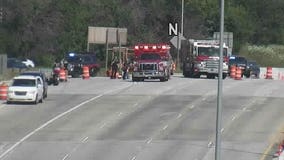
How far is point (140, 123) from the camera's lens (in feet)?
132

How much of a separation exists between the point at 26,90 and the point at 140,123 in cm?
753

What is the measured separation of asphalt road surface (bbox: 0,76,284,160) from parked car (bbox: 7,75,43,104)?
1.43ft

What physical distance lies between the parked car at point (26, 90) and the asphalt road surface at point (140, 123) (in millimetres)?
436

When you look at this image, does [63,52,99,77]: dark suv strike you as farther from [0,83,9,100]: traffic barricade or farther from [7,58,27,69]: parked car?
[0,83,9,100]: traffic barricade

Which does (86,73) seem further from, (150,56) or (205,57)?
(205,57)

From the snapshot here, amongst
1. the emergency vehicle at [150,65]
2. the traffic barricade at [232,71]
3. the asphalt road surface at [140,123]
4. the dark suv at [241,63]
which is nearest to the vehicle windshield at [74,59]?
the emergency vehicle at [150,65]

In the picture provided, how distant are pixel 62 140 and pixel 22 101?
401 inches

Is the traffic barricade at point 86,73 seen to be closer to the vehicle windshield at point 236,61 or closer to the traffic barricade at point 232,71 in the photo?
the traffic barricade at point 232,71

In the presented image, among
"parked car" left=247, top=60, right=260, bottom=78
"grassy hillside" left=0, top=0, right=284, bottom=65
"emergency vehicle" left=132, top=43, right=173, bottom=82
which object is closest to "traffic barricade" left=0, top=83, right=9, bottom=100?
"emergency vehicle" left=132, top=43, right=173, bottom=82

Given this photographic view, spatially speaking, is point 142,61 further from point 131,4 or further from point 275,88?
point 131,4

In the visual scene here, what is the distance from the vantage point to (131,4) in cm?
10838

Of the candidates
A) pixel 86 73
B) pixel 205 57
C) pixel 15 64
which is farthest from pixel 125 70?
pixel 15 64

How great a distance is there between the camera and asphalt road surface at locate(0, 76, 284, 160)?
3388cm

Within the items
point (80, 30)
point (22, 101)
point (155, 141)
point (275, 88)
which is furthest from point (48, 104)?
point (80, 30)
